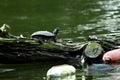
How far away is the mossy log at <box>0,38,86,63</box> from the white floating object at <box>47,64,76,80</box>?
0.77 metres

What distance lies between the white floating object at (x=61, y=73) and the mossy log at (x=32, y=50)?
771 millimetres

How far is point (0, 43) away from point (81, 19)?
293 inches

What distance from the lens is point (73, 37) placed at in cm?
1334

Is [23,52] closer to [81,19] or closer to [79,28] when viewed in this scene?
[79,28]

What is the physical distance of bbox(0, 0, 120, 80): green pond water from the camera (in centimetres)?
992

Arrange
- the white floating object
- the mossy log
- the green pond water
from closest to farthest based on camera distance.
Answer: the white floating object < the green pond water < the mossy log

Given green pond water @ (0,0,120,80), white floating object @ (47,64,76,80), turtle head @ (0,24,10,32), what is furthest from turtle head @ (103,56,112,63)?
turtle head @ (0,24,10,32)

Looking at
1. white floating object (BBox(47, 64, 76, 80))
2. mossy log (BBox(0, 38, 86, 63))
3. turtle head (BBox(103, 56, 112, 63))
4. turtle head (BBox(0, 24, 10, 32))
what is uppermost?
turtle head (BBox(0, 24, 10, 32))

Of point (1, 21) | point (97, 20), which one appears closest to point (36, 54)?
point (97, 20)

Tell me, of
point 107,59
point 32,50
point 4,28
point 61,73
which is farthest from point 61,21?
point 61,73

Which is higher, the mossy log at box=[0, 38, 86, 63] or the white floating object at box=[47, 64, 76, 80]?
the mossy log at box=[0, 38, 86, 63]

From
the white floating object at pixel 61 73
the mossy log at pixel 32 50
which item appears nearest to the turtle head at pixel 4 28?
the mossy log at pixel 32 50

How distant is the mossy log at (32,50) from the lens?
33.1 ft

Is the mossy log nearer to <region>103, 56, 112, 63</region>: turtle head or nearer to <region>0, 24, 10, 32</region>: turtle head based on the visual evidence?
<region>0, 24, 10, 32</region>: turtle head
